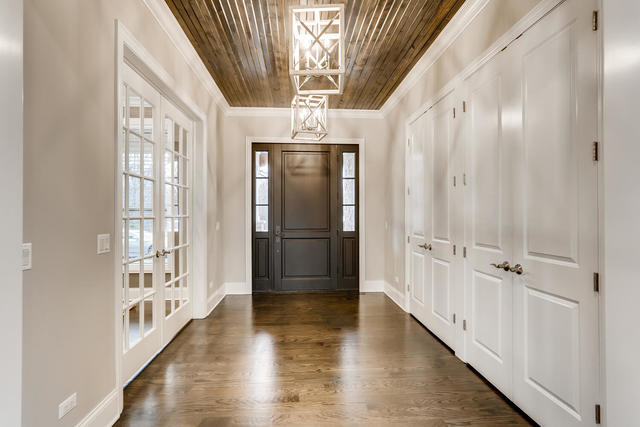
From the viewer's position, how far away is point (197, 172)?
13.8 feet

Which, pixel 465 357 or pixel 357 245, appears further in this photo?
pixel 357 245

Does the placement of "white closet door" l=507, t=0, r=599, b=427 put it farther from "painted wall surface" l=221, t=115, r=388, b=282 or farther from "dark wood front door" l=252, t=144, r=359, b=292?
"dark wood front door" l=252, t=144, r=359, b=292

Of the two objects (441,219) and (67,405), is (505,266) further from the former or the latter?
(67,405)

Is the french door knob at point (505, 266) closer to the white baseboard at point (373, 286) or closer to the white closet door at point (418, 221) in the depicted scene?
the white closet door at point (418, 221)

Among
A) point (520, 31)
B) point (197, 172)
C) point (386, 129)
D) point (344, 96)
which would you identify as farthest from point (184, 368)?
point (386, 129)

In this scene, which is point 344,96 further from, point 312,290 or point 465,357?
point 465,357

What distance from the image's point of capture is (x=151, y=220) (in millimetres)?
2959

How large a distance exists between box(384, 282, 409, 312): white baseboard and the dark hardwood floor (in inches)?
25.0

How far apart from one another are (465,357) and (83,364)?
2.74 m

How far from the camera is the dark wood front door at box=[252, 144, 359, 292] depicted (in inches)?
222

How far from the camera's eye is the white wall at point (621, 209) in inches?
54.9

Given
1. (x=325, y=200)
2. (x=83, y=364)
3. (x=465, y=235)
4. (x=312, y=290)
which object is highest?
(x=325, y=200)

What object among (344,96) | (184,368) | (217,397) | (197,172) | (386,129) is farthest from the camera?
(386,129)

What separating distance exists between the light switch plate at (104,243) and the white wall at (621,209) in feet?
8.53
